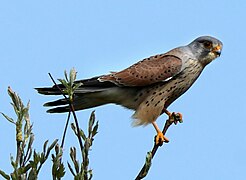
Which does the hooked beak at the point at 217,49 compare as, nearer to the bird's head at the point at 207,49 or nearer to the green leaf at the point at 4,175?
the bird's head at the point at 207,49

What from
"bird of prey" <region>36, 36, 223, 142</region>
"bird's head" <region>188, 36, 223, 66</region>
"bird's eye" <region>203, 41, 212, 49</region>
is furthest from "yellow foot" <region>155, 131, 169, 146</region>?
"bird's eye" <region>203, 41, 212, 49</region>

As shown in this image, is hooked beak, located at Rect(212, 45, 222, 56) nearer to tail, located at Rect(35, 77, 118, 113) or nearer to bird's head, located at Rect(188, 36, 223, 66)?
bird's head, located at Rect(188, 36, 223, 66)

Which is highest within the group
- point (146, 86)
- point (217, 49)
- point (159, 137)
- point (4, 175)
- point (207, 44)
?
point (207, 44)

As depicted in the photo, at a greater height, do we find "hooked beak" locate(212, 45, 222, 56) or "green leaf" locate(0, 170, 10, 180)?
"hooked beak" locate(212, 45, 222, 56)

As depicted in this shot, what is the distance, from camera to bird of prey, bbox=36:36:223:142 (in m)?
6.16

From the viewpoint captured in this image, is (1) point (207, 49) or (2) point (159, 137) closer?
(2) point (159, 137)

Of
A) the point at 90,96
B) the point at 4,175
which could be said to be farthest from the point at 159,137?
the point at 4,175

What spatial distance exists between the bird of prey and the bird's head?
0.04 ft

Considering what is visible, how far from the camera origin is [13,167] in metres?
2.56

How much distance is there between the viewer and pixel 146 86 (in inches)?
251

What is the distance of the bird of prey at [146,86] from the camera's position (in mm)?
6160

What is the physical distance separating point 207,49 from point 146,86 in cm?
91

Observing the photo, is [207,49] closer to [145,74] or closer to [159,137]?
[145,74]

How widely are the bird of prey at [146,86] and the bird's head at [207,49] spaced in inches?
0.5
